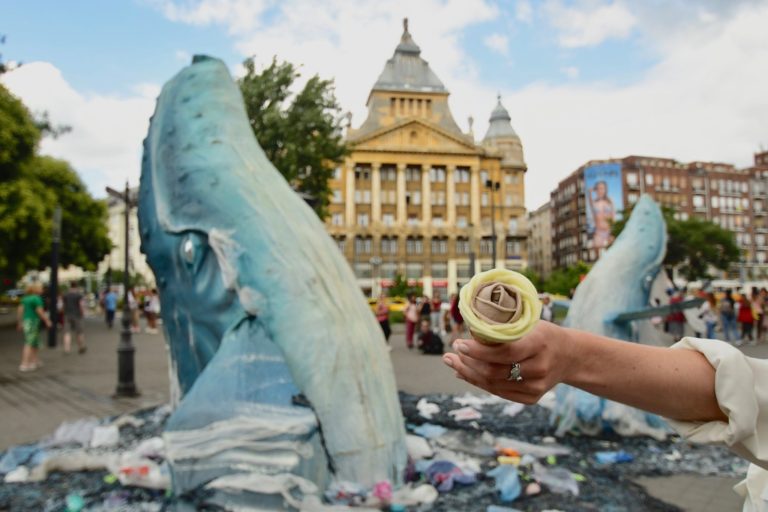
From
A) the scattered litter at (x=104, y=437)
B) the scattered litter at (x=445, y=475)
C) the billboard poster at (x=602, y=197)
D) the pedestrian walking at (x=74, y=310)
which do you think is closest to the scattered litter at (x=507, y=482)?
the scattered litter at (x=445, y=475)

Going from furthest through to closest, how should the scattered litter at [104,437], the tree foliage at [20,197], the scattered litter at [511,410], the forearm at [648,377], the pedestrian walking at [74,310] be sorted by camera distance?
the tree foliage at [20,197]
the pedestrian walking at [74,310]
the scattered litter at [511,410]
the scattered litter at [104,437]
the forearm at [648,377]

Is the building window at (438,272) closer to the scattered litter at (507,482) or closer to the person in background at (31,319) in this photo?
the person in background at (31,319)

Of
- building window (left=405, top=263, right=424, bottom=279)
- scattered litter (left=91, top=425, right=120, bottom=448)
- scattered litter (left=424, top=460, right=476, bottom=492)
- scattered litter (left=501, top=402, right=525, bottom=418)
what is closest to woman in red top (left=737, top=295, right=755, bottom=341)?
scattered litter (left=501, top=402, right=525, bottom=418)

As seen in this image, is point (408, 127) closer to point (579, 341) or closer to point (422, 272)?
point (422, 272)

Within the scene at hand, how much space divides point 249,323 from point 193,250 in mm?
724

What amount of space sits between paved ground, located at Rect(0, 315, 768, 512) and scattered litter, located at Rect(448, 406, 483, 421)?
191 centimetres

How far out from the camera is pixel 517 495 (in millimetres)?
3990

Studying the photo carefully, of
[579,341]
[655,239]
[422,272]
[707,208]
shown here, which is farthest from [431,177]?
[579,341]

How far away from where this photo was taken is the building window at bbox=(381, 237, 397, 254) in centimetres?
5731

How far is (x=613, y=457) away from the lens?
5125 millimetres

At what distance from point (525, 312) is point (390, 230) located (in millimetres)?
56442

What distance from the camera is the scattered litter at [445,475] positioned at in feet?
13.2

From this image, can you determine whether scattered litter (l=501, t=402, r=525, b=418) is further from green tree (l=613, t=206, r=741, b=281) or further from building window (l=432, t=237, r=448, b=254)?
building window (l=432, t=237, r=448, b=254)

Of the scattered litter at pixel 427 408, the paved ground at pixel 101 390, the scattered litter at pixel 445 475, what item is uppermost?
the scattered litter at pixel 445 475
